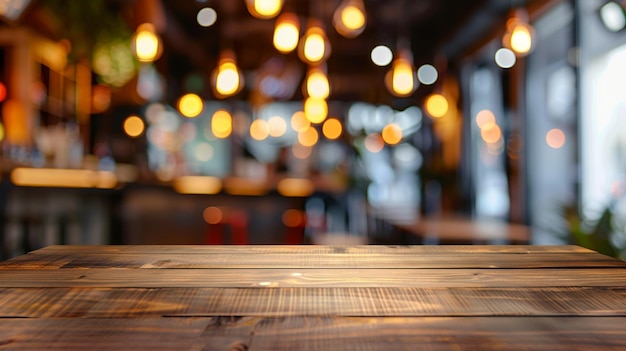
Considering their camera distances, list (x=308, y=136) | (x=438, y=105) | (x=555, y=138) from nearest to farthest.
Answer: (x=555, y=138) < (x=438, y=105) < (x=308, y=136)

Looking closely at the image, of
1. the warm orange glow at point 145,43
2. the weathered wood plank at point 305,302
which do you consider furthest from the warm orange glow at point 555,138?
the weathered wood plank at point 305,302

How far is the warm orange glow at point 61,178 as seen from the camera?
12.5 feet

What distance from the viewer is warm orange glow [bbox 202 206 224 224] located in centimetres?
596

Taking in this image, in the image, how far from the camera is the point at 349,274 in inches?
40.9

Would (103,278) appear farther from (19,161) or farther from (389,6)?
(389,6)

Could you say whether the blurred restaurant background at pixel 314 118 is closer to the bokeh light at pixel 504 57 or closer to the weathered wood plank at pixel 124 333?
the bokeh light at pixel 504 57

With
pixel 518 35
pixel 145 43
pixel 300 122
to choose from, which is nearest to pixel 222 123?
pixel 300 122

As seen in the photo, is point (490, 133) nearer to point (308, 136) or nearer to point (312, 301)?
point (308, 136)

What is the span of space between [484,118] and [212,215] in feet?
14.0

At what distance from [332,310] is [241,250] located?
0.55 m

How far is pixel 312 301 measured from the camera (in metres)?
0.86

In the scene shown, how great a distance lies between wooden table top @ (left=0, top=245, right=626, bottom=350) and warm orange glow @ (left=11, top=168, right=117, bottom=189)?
9.52 ft

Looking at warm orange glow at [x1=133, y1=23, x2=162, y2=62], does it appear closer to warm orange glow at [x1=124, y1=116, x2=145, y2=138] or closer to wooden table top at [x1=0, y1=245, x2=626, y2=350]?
wooden table top at [x1=0, y1=245, x2=626, y2=350]

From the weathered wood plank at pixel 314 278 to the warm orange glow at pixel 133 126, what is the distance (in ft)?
30.6
